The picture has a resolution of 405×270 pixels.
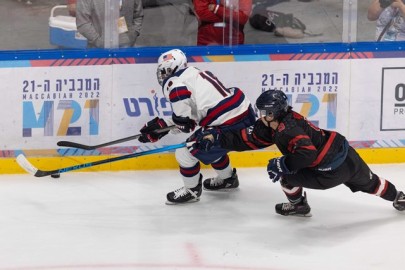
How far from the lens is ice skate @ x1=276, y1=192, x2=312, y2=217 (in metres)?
6.00

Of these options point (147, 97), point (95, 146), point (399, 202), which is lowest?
point (399, 202)

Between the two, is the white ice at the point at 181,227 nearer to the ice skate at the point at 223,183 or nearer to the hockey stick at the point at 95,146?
the ice skate at the point at 223,183

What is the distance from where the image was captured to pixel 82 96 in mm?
6699

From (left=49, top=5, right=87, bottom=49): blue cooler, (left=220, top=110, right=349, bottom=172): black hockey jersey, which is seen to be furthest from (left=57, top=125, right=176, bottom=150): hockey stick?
(left=49, top=5, right=87, bottom=49): blue cooler

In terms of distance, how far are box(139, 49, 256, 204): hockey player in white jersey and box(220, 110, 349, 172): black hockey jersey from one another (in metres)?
0.22

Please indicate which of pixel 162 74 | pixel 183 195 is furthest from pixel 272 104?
pixel 183 195

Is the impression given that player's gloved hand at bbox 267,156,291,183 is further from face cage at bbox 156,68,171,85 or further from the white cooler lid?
the white cooler lid

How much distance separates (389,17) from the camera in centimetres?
694

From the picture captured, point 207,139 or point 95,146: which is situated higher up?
point 207,139

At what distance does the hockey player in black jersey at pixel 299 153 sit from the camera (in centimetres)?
561

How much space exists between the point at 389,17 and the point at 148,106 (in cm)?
163

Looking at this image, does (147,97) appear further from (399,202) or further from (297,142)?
(399,202)

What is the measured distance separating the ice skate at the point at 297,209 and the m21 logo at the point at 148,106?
1.12 meters

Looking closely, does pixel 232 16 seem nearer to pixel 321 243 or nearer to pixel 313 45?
pixel 313 45
